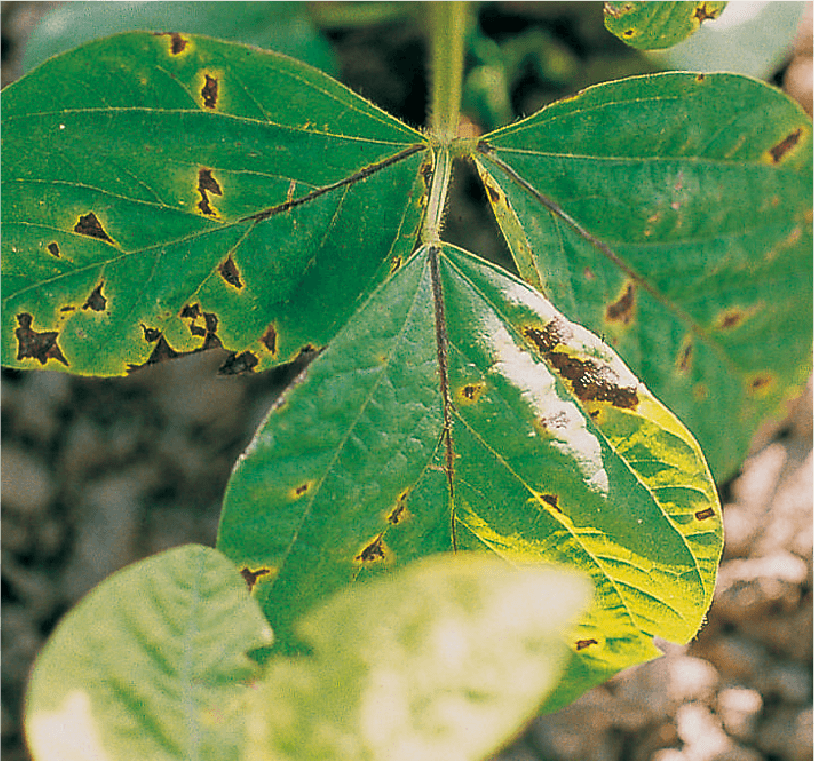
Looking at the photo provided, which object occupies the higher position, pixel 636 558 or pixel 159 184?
pixel 159 184

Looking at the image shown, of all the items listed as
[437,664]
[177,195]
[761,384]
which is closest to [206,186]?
[177,195]

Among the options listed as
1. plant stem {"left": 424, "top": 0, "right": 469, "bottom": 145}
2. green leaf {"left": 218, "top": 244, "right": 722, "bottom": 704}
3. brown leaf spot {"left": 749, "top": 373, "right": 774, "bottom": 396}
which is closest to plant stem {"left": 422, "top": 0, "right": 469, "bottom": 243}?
plant stem {"left": 424, "top": 0, "right": 469, "bottom": 145}

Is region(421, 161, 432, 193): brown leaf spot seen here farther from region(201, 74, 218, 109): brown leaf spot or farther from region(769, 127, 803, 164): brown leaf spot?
region(769, 127, 803, 164): brown leaf spot

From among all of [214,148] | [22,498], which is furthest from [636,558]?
[22,498]

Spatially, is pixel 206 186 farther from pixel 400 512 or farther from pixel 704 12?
pixel 704 12

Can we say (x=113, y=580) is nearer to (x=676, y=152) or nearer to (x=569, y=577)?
(x=569, y=577)

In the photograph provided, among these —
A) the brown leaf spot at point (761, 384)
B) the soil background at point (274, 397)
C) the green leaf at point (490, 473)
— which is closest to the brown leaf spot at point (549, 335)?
the green leaf at point (490, 473)
